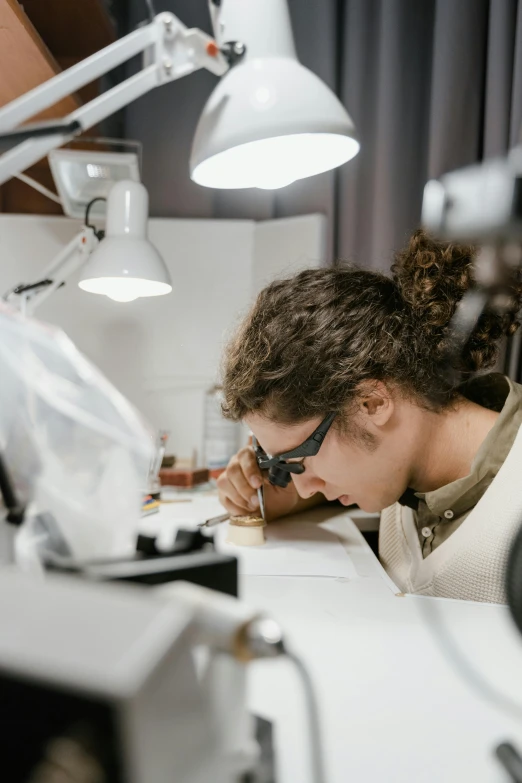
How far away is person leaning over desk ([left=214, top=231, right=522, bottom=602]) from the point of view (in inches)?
30.9

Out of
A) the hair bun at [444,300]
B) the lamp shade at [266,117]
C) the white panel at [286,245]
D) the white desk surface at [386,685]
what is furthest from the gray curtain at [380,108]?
the white desk surface at [386,685]

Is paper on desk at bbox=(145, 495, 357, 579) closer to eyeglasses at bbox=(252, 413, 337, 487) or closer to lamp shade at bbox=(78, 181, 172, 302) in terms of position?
eyeglasses at bbox=(252, 413, 337, 487)

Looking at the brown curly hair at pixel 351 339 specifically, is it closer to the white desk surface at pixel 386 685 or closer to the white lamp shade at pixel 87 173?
the white desk surface at pixel 386 685

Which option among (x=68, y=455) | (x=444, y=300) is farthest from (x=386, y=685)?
(x=444, y=300)

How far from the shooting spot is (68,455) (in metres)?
0.34

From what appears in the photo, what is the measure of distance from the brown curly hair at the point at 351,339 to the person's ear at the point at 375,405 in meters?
0.01

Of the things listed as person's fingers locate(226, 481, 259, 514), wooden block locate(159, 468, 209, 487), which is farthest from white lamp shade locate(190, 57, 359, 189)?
wooden block locate(159, 468, 209, 487)

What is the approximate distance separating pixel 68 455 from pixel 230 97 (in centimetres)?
42

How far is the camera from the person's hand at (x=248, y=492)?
1021 mm

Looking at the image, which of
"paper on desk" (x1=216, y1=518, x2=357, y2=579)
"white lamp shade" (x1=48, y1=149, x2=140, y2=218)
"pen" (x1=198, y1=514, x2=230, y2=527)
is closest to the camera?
"paper on desk" (x1=216, y1=518, x2=357, y2=579)

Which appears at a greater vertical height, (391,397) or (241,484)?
(391,397)

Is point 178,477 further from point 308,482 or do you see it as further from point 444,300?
point 444,300

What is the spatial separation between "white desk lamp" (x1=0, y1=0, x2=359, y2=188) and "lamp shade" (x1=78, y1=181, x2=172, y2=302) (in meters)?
0.40

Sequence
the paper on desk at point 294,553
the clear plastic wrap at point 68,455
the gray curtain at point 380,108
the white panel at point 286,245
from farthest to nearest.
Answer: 1. the white panel at point 286,245
2. the gray curtain at point 380,108
3. the paper on desk at point 294,553
4. the clear plastic wrap at point 68,455
